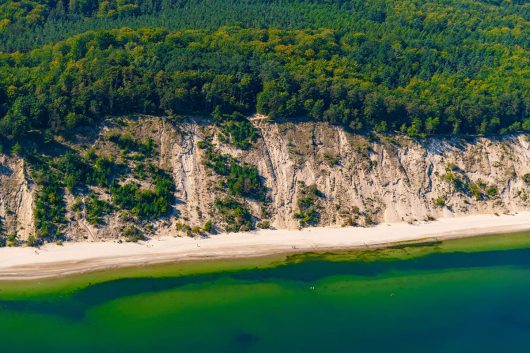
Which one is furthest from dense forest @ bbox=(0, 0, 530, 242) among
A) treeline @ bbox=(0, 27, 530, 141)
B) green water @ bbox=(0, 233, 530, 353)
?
green water @ bbox=(0, 233, 530, 353)

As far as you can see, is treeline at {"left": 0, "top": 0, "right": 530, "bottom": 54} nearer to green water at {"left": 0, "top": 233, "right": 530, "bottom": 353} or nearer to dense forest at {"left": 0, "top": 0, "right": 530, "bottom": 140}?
dense forest at {"left": 0, "top": 0, "right": 530, "bottom": 140}

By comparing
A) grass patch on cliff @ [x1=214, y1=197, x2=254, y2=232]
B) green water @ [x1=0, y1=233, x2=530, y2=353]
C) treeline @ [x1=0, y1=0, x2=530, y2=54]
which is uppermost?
treeline @ [x1=0, y1=0, x2=530, y2=54]

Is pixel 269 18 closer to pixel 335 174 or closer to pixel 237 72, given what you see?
pixel 237 72

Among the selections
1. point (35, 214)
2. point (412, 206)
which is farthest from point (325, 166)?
point (35, 214)

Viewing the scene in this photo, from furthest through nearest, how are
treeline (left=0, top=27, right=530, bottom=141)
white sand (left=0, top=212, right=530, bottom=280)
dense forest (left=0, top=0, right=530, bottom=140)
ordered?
dense forest (left=0, top=0, right=530, bottom=140) → treeline (left=0, top=27, right=530, bottom=141) → white sand (left=0, top=212, right=530, bottom=280)

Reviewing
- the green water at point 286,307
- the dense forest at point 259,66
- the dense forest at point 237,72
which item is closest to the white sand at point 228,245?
the green water at point 286,307
